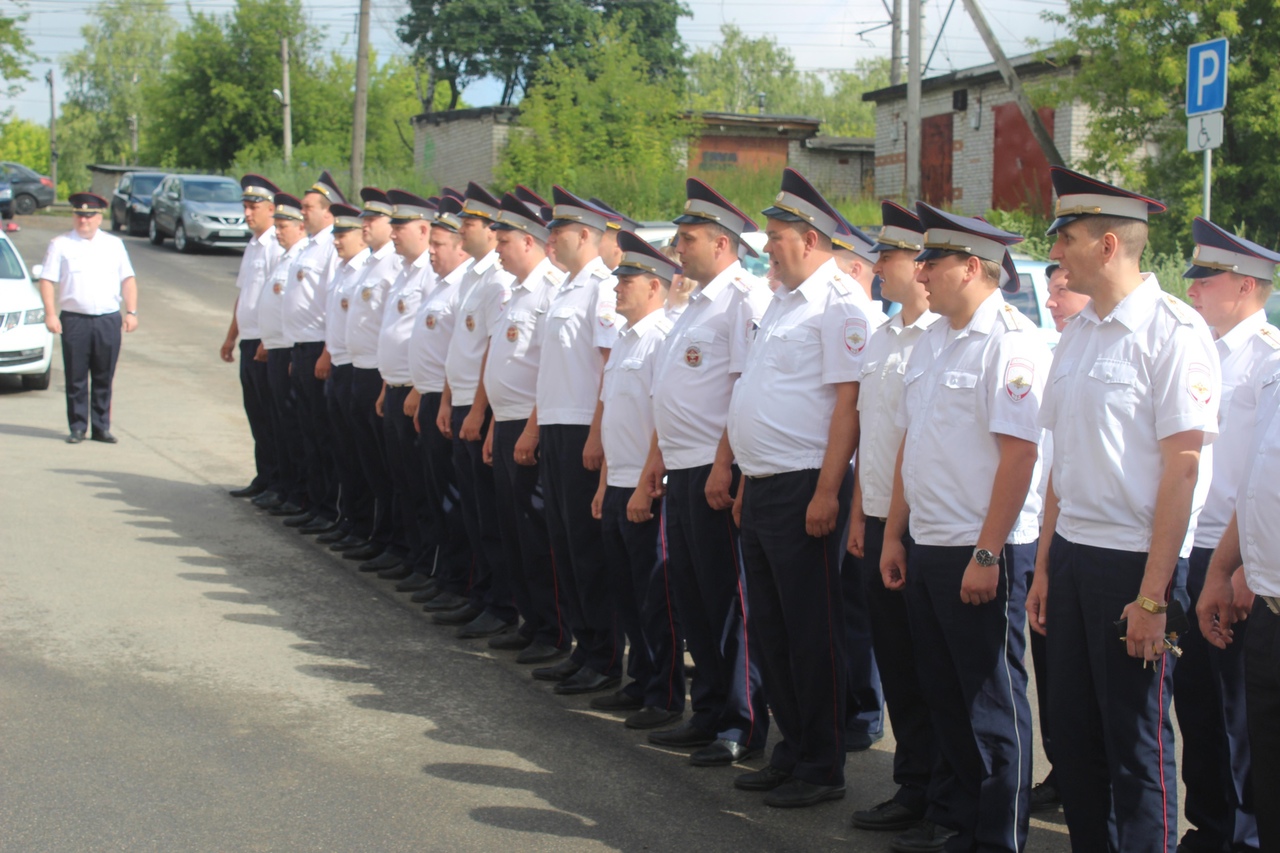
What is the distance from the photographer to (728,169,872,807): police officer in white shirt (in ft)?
15.7

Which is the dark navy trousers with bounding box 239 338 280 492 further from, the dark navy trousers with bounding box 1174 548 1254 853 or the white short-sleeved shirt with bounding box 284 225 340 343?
the dark navy trousers with bounding box 1174 548 1254 853

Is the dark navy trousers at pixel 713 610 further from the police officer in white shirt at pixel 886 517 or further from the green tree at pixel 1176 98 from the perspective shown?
the green tree at pixel 1176 98

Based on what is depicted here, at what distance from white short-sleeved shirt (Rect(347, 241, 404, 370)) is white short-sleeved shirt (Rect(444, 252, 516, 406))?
120 centimetres

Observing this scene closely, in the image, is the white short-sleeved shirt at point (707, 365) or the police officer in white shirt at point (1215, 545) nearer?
the police officer in white shirt at point (1215, 545)

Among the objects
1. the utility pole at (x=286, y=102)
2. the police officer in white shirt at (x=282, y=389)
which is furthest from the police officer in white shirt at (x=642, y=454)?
the utility pole at (x=286, y=102)

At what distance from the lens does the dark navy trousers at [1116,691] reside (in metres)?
3.68

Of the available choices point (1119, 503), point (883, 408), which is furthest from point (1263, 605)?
point (883, 408)

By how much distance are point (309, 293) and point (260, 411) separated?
132 centimetres

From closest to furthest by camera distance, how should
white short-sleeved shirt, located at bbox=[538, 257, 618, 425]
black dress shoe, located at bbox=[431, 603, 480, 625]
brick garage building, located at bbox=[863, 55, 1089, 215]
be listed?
white short-sleeved shirt, located at bbox=[538, 257, 618, 425] < black dress shoe, located at bbox=[431, 603, 480, 625] < brick garage building, located at bbox=[863, 55, 1089, 215]

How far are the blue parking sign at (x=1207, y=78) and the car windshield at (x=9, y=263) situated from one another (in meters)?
12.0

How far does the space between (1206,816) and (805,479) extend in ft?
5.59

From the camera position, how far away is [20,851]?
4.22m

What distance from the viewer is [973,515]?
13.6 feet

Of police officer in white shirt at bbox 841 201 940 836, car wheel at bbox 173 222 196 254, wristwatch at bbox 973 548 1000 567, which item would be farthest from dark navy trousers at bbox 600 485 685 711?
car wheel at bbox 173 222 196 254
